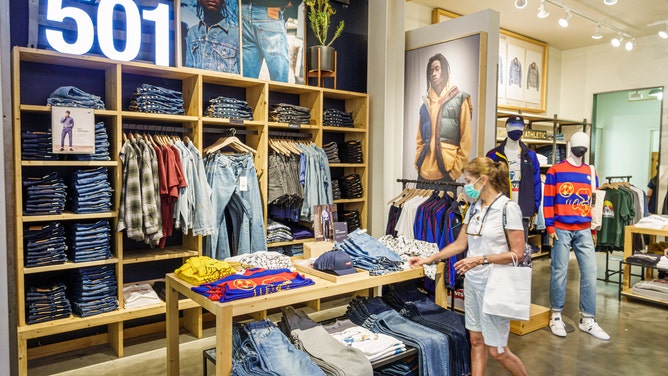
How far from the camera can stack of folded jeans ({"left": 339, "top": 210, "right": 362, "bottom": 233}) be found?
5438 millimetres

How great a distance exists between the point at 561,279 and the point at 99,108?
419cm

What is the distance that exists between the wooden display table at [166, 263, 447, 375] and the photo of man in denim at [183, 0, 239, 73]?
7.88 feet

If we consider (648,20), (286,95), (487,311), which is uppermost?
(648,20)

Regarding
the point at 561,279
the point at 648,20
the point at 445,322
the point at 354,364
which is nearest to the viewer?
the point at 354,364

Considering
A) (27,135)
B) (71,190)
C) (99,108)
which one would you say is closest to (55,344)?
(71,190)

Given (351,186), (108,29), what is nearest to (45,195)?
(108,29)

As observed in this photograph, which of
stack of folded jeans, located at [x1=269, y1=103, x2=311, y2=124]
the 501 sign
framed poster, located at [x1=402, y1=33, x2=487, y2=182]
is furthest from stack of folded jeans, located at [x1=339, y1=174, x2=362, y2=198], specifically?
the 501 sign

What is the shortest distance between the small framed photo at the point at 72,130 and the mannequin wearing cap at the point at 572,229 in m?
3.85

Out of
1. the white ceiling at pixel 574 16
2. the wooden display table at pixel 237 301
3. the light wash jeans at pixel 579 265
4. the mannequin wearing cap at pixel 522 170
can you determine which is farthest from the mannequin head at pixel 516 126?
the white ceiling at pixel 574 16

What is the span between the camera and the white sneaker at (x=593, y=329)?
430 cm

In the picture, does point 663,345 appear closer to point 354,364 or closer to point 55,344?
point 354,364

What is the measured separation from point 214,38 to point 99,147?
151 cm

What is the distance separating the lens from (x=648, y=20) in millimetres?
7328

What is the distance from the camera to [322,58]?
508 centimetres
